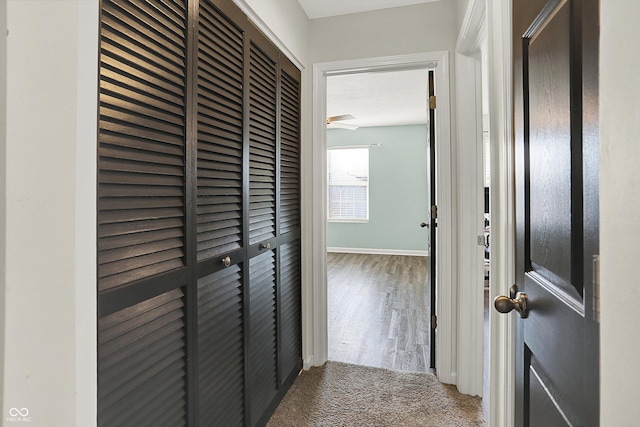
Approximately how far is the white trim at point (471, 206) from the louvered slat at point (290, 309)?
3.34 ft

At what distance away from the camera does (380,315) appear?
346 cm

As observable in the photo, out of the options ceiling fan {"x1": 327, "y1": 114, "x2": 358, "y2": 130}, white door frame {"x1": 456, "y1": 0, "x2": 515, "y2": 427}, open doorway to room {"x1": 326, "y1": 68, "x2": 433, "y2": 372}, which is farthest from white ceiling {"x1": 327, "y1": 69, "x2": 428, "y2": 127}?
white door frame {"x1": 456, "y1": 0, "x2": 515, "y2": 427}

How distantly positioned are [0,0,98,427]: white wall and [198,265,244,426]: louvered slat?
1.69 feet

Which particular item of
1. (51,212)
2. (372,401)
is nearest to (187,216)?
(51,212)

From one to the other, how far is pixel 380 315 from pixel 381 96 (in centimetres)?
282

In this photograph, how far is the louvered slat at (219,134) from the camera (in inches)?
48.9

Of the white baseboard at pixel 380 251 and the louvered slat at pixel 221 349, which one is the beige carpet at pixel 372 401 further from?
the white baseboard at pixel 380 251

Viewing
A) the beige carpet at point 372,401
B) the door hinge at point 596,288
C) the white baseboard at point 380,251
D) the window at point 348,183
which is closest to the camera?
the door hinge at point 596,288

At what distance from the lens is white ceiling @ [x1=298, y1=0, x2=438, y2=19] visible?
212 cm

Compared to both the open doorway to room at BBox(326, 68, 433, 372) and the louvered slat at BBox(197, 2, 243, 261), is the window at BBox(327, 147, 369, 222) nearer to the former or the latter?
the open doorway to room at BBox(326, 68, 433, 372)

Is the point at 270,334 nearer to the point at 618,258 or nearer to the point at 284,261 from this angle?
the point at 284,261

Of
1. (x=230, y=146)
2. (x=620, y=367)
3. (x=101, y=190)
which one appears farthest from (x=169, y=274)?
(x=620, y=367)

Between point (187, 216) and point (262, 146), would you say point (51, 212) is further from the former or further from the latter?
point (262, 146)

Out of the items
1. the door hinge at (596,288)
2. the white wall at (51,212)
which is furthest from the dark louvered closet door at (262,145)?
the door hinge at (596,288)
